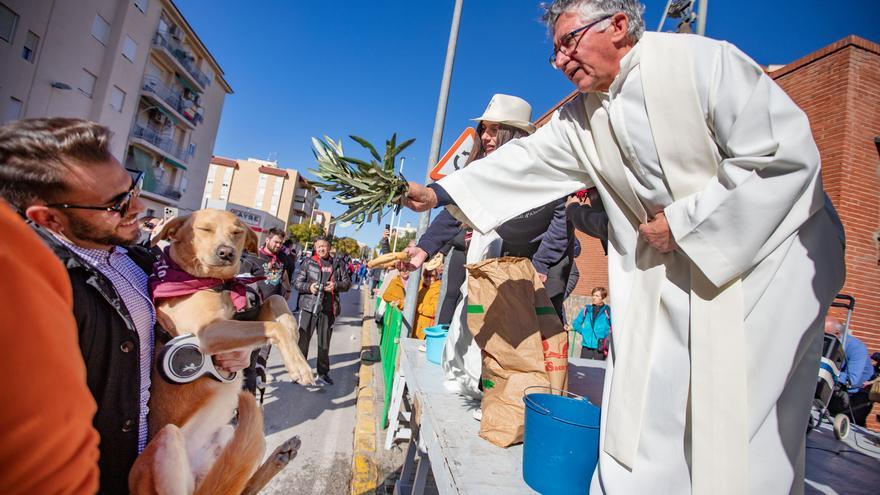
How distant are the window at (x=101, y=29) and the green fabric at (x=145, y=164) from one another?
330 inches

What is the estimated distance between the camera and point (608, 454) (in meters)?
1.44

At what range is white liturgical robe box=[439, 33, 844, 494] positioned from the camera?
124 centimetres

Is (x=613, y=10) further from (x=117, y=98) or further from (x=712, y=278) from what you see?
(x=117, y=98)

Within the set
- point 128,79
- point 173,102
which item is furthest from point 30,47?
point 173,102

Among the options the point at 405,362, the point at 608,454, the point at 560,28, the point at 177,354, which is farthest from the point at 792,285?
the point at 405,362

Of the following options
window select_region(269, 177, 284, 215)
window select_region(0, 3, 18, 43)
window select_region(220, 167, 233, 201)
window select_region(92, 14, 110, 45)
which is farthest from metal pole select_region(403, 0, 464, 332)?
window select_region(220, 167, 233, 201)

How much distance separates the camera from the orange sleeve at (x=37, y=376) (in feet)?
1.49

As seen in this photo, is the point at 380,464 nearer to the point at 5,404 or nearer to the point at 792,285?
the point at 792,285

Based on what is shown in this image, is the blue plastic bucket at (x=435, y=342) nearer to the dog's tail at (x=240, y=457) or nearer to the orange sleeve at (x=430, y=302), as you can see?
the dog's tail at (x=240, y=457)

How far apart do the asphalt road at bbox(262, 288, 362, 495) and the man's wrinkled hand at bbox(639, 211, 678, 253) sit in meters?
3.53

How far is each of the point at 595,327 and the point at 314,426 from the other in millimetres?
5636

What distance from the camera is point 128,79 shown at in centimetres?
2988

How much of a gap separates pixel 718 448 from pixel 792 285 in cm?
57

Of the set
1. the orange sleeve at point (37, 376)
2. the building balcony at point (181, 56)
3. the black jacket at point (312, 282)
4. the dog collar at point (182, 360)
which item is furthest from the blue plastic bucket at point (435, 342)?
the building balcony at point (181, 56)
